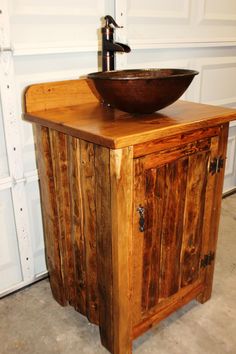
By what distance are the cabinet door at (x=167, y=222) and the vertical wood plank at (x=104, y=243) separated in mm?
89

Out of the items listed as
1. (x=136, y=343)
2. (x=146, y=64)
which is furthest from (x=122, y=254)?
(x=146, y=64)

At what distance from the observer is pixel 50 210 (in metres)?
1.41

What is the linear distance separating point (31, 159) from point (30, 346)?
760 mm

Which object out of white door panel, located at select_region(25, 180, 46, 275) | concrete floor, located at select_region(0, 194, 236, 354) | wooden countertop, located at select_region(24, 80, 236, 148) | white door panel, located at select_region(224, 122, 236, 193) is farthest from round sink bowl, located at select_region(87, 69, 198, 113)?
white door panel, located at select_region(224, 122, 236, 193)

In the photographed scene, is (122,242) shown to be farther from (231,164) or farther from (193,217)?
(231,164)

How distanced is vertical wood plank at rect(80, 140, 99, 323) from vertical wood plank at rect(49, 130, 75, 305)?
10cm

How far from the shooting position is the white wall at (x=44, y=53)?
1374 millimetres

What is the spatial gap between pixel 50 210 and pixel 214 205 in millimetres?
659

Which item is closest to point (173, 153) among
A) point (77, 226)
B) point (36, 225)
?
point (77, 226)

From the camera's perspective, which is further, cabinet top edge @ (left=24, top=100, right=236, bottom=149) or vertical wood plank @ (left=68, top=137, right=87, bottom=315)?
vertical wood plank @ (left=68, top=137, right=87, bottom=315)

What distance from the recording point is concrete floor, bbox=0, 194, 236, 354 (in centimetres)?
137

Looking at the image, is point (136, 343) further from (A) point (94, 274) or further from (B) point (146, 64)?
(B) point (146, 64)

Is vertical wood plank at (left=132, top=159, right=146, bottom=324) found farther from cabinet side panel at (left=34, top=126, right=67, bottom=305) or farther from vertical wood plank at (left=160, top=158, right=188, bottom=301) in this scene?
cabinet side panel at (left=34, top=126, right=67, bottom=305)

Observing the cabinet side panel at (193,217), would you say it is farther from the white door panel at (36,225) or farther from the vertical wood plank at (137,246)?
the white door panel at (36,225)
